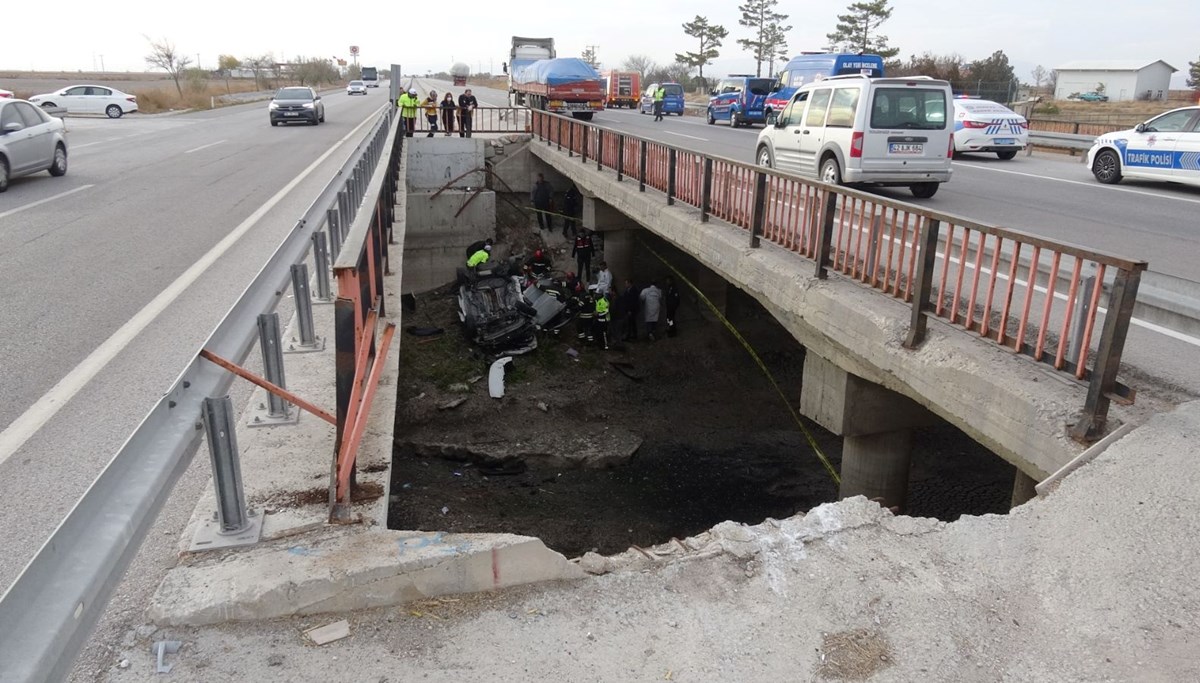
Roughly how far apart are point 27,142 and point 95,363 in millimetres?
11363

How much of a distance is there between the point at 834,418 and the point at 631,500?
484 cm

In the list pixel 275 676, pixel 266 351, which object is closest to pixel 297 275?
pixel 266 351

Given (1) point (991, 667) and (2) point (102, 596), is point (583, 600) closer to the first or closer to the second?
(1) point (991, 667)

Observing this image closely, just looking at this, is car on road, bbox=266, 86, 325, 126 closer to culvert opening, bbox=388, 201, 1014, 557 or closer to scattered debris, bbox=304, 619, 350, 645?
culvert opening, bbox=388, 201, 1014, 557

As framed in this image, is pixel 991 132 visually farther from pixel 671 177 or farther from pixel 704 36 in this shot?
pixel 704 36

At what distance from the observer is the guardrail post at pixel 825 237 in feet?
22.6

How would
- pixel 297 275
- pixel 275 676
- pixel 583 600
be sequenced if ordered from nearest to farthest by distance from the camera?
pixel 275 676 → pixel 583 600 → pixel 297 275

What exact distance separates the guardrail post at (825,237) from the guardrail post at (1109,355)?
284 centimetres

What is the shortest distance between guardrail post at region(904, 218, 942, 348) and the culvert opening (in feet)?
17.8

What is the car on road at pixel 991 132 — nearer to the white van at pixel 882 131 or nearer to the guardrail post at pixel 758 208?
the white van at pixel 882 131

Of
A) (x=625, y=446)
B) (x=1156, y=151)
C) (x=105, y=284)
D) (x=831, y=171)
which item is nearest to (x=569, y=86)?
(x=831, y=171)

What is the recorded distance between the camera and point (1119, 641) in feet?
10.4

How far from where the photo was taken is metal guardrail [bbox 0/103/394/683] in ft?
5.78

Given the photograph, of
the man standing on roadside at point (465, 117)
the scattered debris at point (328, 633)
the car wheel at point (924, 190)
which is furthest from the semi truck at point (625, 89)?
the scattered debris at point (328, 633)
